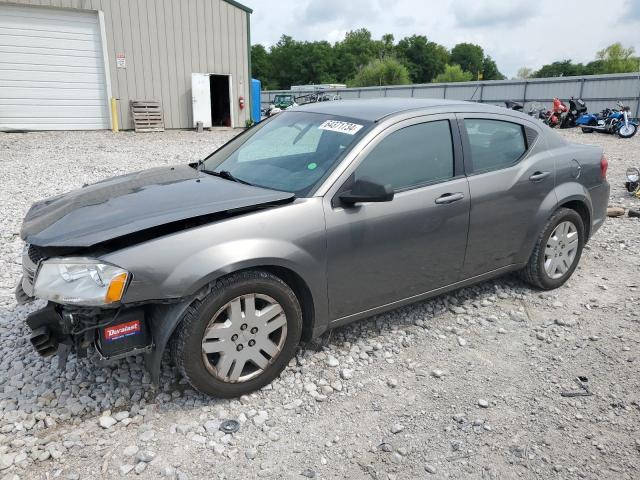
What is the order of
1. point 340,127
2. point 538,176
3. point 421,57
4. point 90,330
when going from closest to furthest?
point 90,330 < point 340,127 < point 538,176 < point 421,57

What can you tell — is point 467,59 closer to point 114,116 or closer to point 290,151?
point 114,116

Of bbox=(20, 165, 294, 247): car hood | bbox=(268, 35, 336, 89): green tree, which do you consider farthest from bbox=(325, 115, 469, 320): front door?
bbox=(268, 35, 336, 89): green tree

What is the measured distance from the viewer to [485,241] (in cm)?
380

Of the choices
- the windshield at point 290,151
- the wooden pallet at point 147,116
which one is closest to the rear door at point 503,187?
the windshield at point 290,151

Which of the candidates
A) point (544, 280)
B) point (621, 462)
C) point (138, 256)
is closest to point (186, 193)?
point (138, 256)

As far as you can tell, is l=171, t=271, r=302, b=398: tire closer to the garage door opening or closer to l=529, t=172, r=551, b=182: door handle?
l=529, t=172, r=551, b=182: door handle

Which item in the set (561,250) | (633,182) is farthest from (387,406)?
(633,182)

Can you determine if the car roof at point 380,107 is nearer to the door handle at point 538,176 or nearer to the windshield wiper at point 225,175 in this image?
the door handle at point 538,176

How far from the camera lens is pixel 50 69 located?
15.9m

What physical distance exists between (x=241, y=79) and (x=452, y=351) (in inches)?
716

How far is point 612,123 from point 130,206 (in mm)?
19939

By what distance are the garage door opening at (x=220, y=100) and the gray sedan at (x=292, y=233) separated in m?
17.0

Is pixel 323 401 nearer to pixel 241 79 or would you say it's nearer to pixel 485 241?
pixel 485 241

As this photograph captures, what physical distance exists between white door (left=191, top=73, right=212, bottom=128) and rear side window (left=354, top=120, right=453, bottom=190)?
53.4 ft
